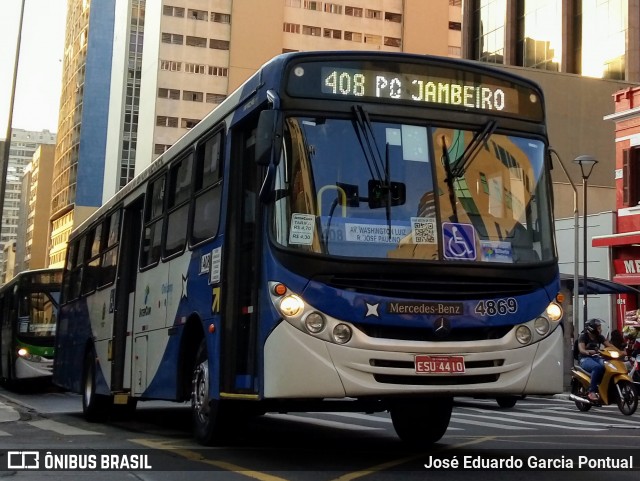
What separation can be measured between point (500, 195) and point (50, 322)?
22024 mm

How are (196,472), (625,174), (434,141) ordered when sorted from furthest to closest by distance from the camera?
(625,174) < (434,141) < (196,472)

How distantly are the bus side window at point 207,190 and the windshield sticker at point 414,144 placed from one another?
2068mm

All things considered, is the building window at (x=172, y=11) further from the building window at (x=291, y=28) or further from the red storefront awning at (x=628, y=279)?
the red storefront awning at (x=628, y=279)

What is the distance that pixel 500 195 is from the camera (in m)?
8.71

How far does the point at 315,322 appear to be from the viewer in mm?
7984

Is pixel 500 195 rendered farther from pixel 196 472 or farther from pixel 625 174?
pixel 625 174

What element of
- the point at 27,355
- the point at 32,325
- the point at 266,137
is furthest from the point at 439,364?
the point at 32,325

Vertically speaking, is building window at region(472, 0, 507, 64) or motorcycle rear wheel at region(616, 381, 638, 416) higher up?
building window at region(472, 0, 507, 64)

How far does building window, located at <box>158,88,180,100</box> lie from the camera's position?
306 ft

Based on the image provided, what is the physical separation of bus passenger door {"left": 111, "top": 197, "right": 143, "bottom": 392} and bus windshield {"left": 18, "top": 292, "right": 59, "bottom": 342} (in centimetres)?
1486

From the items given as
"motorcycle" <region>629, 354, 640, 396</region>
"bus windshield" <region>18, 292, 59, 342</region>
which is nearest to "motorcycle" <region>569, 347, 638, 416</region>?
"motorcycle" <region>629, 354, 640, 396</region>

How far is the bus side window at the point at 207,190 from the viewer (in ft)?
32.4

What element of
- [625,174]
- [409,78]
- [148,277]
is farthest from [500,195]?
[625,174]

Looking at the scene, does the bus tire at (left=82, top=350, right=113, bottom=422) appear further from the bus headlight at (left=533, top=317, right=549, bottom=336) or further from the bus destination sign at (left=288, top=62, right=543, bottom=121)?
the bus headlight at (left=533, top=317, right=549, bottom=336)
